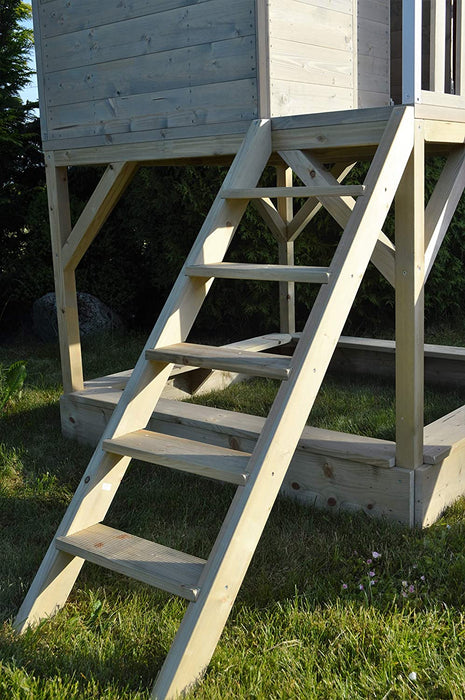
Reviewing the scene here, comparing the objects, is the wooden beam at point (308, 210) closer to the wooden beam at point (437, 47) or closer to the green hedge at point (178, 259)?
the green hedge at point (178, 259)

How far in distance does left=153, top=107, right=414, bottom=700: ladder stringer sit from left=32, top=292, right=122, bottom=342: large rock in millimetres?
5444

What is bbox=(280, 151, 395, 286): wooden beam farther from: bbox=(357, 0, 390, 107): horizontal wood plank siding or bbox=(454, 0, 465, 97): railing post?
bbox=(357, 0, 390, 107): horizontal wood plank siding

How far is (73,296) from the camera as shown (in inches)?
192

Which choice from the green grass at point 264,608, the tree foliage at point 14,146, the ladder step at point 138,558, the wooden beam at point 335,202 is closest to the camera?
the green grass at point 264,608

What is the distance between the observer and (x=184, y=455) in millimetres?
2789

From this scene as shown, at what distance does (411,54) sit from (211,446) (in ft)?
6.08

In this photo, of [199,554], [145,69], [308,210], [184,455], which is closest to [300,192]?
[184,455]

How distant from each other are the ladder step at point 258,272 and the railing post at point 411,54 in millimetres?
914

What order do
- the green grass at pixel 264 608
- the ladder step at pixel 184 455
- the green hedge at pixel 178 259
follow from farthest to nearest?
1. the green hedge at pixel 178 259
2. the ladder step at pixel 184 455
3. the green grass at pixel 264 608

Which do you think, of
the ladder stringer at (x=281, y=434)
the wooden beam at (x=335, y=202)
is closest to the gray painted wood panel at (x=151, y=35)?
the wooden beam at (x=335, y=202)

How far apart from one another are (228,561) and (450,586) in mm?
922

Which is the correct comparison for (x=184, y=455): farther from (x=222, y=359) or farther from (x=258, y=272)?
(x=258, y=272)

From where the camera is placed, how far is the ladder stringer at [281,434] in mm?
2344

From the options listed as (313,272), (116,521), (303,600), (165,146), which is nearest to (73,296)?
(165,146)
